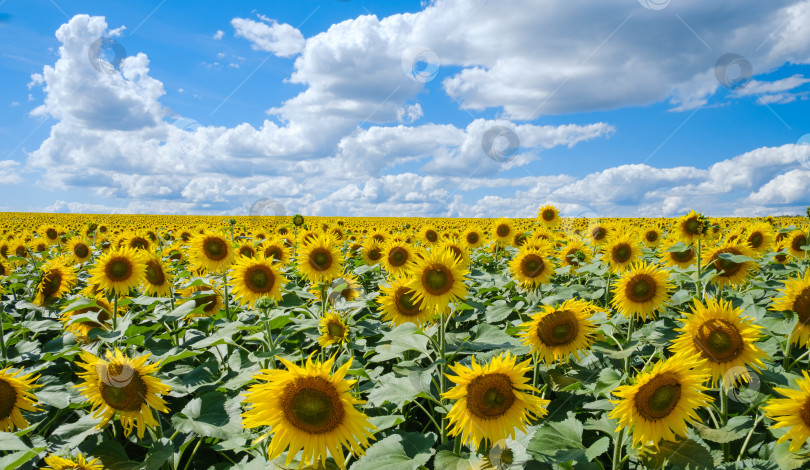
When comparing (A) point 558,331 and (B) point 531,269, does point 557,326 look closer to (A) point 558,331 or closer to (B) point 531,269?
(A) point 558,331

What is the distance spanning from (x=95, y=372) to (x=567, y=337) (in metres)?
3.38

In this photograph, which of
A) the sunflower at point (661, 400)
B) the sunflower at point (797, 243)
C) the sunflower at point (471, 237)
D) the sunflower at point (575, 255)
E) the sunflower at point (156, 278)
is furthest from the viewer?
the sunflower at point (471, 237)

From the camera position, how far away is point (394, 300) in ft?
13.6

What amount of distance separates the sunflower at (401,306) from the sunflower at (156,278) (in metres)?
3.31

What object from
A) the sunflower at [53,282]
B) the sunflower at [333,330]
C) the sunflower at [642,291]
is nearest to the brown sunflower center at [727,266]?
the sunflower at [642,291]

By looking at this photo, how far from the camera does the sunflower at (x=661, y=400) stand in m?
2.43

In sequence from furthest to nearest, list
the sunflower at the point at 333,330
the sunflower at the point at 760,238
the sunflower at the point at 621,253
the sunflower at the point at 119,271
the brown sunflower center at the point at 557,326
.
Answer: the sunflower at the point at 760,238
the sunflower at the point at 621,253
the sunflower at the point at 119,271
the sunflower at the point at 333,330
the brown sunflower center at the point at 557,326

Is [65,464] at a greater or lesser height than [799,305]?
lesser

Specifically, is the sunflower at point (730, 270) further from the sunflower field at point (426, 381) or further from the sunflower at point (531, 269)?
the sunflower at point (531, 269)

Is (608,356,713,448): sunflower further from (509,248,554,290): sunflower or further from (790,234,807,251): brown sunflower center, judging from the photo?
(790,234,807,251): brown sunflower center

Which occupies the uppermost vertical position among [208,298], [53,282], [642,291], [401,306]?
[642,291]

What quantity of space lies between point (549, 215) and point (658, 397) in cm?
923

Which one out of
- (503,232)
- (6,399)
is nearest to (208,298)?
(6,399)

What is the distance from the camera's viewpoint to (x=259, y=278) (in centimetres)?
491
